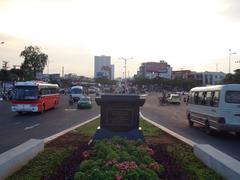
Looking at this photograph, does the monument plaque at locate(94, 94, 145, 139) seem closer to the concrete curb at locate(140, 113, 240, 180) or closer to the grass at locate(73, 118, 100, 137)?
the concrete curb at locate(140, 113, 240, 180)

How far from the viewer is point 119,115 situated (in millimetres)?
12523

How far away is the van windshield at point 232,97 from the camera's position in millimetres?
19484

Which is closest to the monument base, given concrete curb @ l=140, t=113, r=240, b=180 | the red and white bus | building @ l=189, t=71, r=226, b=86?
concrete curb @ l=140, t=113, r=240, b=180

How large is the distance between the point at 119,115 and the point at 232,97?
862 cm

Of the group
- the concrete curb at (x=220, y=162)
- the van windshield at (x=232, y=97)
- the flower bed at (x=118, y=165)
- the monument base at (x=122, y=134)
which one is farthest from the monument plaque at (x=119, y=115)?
the van windshield at (x=232, y=97)

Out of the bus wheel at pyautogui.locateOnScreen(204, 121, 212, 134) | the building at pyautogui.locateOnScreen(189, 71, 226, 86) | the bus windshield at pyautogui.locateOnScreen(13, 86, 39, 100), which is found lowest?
the bus wheel at pyautogui.locateOnScreen(204, 121, 212, 134)

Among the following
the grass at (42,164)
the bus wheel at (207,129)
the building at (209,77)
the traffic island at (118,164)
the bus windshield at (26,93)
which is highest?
the building at (209,77)

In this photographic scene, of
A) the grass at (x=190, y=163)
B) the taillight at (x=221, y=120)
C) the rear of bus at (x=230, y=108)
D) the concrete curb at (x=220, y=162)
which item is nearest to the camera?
the concrete curb at (x=220, y=162)

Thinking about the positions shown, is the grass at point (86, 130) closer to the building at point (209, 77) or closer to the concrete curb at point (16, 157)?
the concrete curb at point (16, 157)

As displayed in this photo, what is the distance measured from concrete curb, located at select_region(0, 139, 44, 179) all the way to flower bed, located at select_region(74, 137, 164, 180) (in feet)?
4.57

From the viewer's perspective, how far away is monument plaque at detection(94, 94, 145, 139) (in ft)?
40.2

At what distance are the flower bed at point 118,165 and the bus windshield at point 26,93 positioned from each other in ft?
88.7

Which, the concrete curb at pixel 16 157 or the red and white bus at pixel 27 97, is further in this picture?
the red and white bus at pixel 27 97

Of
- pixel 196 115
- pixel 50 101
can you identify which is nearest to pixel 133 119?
pixel 196 115
